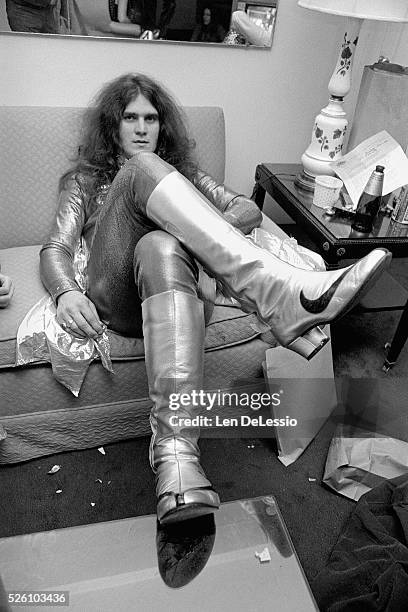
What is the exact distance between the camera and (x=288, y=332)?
3.90ft

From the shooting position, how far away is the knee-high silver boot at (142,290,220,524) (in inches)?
41.0

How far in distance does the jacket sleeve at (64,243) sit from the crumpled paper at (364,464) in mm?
825

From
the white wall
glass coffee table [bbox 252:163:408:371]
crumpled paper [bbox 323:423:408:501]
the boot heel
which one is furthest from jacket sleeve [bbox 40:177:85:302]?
crumpled paper [bbox 323:423:408:501]

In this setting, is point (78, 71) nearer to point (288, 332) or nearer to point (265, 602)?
point (288, 332)

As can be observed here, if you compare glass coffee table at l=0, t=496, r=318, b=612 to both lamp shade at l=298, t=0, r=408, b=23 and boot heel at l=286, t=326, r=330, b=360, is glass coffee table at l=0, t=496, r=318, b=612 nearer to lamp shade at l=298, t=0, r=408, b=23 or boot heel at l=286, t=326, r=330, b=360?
boot heel at l=286, t=326, r=330, b=360

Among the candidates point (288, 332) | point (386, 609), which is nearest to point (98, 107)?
point (288, 332)

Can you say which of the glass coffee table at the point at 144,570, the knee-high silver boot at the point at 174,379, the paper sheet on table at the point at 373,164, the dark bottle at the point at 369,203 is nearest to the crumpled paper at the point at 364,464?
the glass coffee table at the point at 144,570

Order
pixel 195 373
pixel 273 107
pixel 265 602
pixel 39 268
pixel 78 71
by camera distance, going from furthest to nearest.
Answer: pixel 273 107
pixel 78 71
pixel 39 268
pixel 195 373
pixel 265 602

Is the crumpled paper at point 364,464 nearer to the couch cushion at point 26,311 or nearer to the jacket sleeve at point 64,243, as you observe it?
the couch cushion at point 26,311

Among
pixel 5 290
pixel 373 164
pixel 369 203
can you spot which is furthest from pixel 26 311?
pixel 373 164

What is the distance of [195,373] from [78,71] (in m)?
1.28

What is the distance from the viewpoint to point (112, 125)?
163cm

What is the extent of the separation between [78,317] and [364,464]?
0.82 metres

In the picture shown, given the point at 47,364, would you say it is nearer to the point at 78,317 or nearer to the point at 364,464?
the point at 78,317
